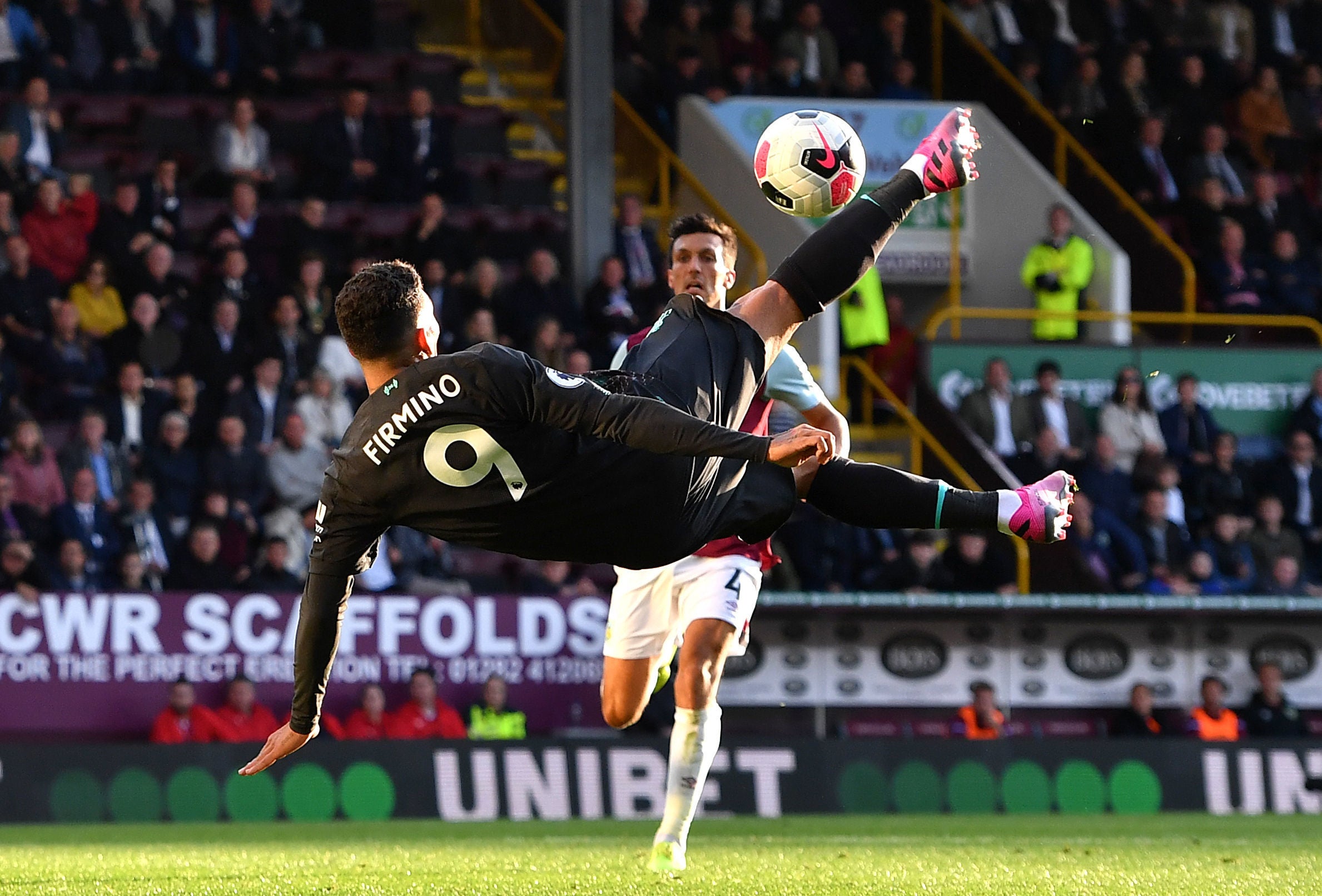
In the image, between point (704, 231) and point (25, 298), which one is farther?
point (25, 298)

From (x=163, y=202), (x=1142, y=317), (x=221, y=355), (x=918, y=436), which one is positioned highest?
(x=163, y=202)

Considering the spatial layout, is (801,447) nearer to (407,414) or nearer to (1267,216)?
(407,414)

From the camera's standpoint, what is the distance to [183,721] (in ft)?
42.9

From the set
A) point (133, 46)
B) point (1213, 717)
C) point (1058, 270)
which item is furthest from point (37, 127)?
point (1213, 717)

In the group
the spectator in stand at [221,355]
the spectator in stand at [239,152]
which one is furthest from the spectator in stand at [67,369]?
the spectator in stand at [239,152]

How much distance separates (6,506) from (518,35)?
879cm

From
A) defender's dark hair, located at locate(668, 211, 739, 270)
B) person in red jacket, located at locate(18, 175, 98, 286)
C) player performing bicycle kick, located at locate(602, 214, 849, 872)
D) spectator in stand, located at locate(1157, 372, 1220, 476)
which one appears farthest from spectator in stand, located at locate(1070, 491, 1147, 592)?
defender's dark hair, located at locate(668, 211, 739, 270)

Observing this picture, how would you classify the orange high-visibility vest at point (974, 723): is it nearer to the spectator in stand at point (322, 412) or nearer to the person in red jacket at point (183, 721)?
the spectator in stand at point (322, 412)

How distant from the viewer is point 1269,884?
6828 mm

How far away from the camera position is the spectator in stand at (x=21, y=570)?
12961 millimetres

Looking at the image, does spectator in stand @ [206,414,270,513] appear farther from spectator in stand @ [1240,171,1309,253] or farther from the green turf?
spectator in stand @ [1240,171,1309,253]

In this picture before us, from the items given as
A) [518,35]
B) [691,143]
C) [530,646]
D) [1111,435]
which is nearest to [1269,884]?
[530,646]

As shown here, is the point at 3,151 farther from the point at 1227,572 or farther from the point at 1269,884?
the point at 1269,884

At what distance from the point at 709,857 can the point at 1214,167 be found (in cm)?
1287
